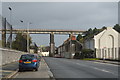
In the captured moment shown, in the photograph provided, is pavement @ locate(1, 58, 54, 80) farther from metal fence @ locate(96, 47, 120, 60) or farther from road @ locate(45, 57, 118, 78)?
metal fence @ locate(96, 47, 120, 60)

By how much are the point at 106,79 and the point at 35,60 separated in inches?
337

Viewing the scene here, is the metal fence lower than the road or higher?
higher

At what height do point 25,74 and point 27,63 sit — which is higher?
point 27,63

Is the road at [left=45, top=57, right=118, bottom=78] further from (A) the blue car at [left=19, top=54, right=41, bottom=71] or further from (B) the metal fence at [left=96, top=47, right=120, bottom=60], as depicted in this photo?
(B) the metal fence at [left=96, top=47, right=120, bottom=60]

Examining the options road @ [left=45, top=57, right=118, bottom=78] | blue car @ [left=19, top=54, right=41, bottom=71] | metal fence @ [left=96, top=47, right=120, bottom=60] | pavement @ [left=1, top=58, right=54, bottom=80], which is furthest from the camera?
metal fence @ [left=96, top=47, right=120, bottom=60]

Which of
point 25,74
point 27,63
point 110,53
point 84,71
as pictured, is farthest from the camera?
point 110,53

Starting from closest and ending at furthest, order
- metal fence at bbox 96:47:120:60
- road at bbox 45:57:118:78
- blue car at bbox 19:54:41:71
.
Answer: road at bbox 45:57:118:78 → blue car at bbox 19:54:41:71 → metal fence at bbox 96:47:120:60

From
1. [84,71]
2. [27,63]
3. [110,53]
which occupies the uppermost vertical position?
[110,53]

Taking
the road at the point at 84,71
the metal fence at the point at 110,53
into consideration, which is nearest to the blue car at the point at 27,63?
the road at the point at 84,71

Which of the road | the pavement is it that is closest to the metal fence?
the road

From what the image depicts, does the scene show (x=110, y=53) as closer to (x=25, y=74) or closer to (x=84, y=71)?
(x=84, y=71)

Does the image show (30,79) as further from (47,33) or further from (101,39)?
(47,33)

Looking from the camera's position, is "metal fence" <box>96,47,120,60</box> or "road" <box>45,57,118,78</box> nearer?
"road" <box>45,57,118,78</box>

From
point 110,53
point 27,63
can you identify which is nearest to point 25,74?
point 27,63
